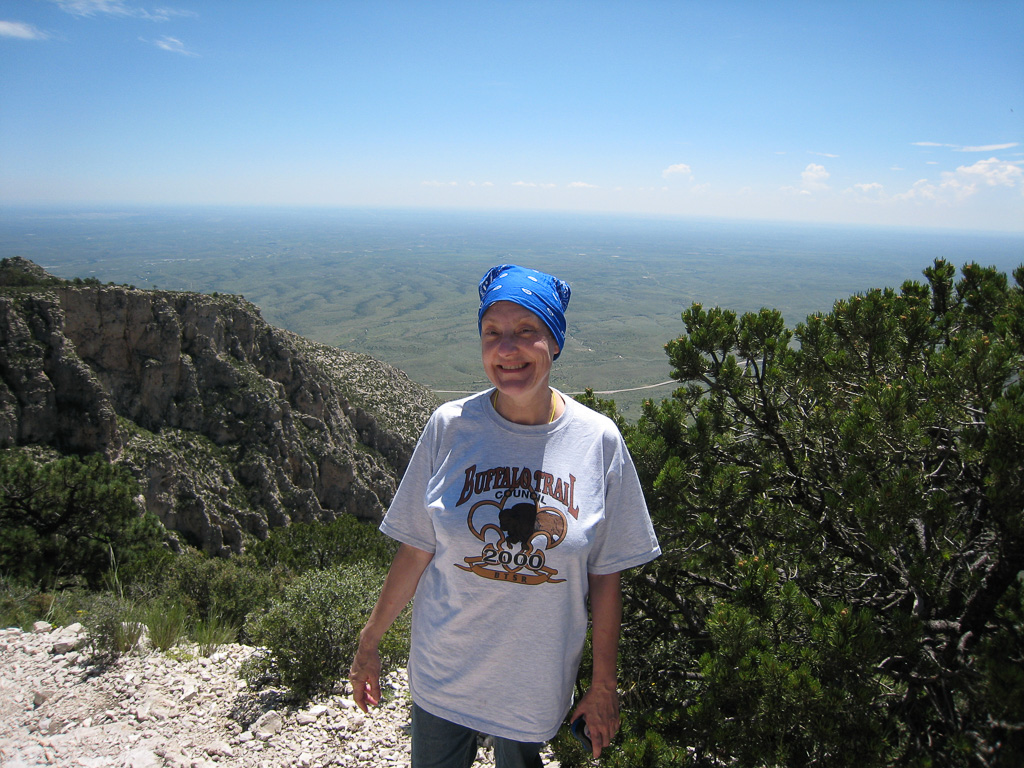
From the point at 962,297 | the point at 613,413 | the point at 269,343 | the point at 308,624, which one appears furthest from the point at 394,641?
the point at 269,343

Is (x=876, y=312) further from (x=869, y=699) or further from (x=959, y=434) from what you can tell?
(x=869, y=699)

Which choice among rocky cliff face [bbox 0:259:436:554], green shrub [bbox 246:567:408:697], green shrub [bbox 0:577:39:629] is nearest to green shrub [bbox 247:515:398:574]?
green shrub [bbox 0:577:39:629]

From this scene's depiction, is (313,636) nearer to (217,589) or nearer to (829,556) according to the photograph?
(829,556)

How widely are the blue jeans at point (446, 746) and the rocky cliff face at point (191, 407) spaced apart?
24.1 metres

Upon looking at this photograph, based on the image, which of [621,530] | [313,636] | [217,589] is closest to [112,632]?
[313,636]

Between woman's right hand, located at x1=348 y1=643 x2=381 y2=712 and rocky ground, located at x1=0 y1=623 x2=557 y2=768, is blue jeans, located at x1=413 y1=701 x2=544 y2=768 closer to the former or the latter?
woman's right hand, located at x1=348 y1=643 x2=381 y2=712

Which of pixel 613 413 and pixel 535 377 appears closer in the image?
pixel 535 377

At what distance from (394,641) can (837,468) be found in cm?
343

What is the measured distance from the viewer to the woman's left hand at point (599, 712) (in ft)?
5.93

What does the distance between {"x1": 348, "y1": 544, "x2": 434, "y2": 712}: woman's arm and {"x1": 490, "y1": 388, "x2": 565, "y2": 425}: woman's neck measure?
0.53 m

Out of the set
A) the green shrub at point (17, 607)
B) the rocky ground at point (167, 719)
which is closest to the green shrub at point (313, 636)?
the rocky ground at point (167, 719)

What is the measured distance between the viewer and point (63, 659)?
3855 millimetres

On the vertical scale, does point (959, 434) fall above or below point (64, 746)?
above

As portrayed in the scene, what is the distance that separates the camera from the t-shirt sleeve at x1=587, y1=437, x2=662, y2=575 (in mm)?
1756
